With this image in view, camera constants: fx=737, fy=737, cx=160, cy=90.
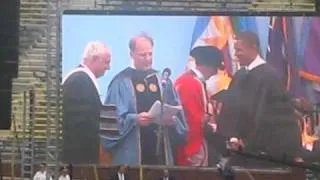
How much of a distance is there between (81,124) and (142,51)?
5.61 feet

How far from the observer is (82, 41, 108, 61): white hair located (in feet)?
43.4

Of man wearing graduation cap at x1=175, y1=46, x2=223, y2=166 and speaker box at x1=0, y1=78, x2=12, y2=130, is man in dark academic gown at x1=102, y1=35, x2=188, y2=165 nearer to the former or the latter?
man wearing graduation cap at x1=175, y1=46, x2=223, y2=166

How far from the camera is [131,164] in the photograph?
13.1 m

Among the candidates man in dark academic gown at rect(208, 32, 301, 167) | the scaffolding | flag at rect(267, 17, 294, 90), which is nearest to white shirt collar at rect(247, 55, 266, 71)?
man in dark academic gown at rect(208, 32, 301, 167)

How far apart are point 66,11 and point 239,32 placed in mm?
3091

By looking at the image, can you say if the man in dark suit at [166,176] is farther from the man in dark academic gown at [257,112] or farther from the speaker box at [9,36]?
the speaker box at [9,36]

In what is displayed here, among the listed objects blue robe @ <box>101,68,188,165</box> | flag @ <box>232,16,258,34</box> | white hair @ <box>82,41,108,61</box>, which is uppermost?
flag @ <box>232,16,258,34</box>

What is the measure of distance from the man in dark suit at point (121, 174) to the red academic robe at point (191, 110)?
94 centimetres

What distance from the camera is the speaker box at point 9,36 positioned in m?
5.22

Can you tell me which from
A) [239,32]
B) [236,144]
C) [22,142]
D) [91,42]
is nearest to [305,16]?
[239,32]

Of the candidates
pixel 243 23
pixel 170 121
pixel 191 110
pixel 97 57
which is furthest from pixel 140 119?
pixel 243 23

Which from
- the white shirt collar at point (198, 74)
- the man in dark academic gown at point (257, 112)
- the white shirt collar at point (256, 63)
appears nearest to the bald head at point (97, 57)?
the white shirt collar at point (198, 74)

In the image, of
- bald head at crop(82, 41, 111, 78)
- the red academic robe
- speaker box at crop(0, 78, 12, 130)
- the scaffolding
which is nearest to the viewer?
speaker box at crop(0, 78, 12, 130)

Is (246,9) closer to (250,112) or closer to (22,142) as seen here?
(250,112)
